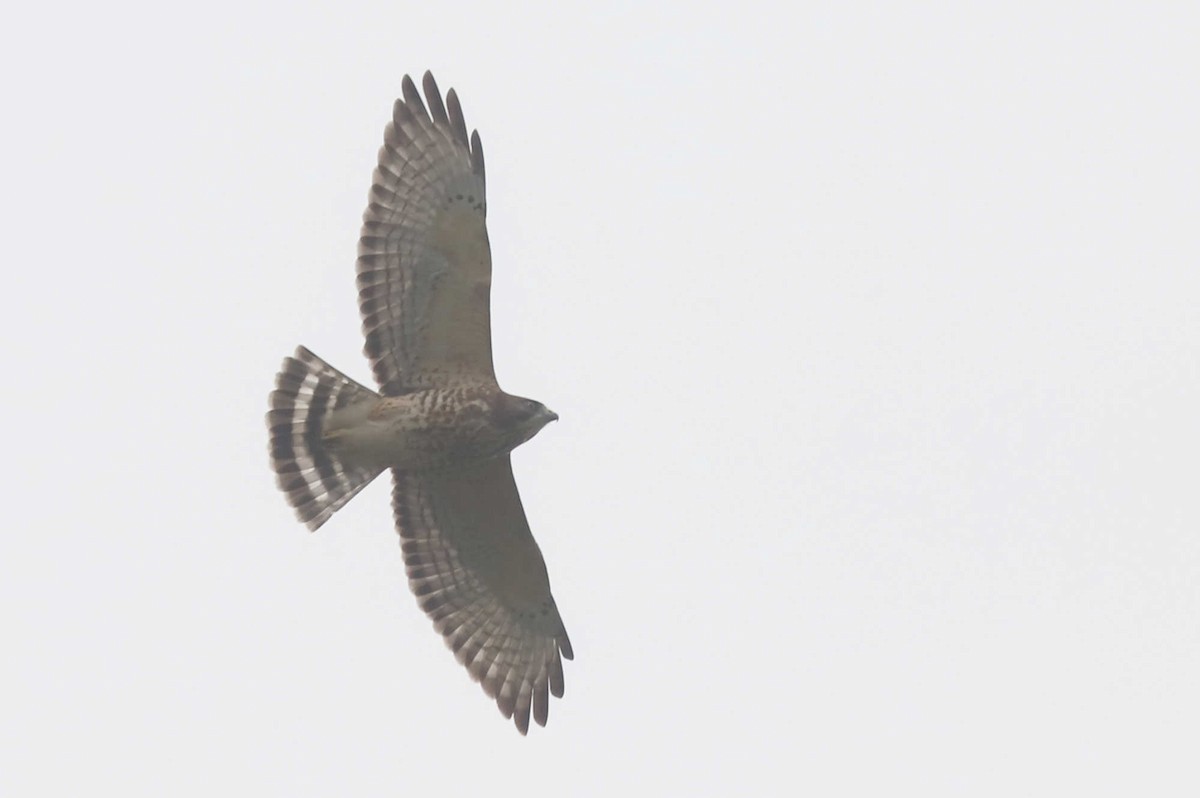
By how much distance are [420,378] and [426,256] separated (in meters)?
0.86

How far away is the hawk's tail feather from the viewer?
16.0 m

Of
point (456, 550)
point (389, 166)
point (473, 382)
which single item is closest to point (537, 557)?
point (456, 550)

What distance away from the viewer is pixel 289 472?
637 inches

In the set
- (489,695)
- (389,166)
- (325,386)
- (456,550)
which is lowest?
(489,695)

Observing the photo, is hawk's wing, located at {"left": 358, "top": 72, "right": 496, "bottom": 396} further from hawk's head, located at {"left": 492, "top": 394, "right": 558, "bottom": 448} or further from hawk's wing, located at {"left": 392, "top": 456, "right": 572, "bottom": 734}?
Result: hawk's wing, located at {"left": 392, "top": 456, "right": 572, "bottom": 734}

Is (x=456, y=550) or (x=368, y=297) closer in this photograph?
(x=368, y=297)

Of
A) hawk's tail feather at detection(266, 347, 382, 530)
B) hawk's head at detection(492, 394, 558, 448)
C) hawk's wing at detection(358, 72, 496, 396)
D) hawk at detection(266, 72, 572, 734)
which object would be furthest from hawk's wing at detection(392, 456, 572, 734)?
hawk's wing at detection(358, 72, 496, 396)

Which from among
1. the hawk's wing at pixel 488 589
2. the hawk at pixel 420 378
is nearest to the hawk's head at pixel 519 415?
the hawk at pixel 420 378

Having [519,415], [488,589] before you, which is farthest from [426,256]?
[488,589]

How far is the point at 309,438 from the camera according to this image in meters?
16.1

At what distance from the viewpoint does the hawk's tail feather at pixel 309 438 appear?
52.6 ft

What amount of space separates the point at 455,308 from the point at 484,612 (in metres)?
2.67

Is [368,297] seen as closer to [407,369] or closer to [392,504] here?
[407,369]

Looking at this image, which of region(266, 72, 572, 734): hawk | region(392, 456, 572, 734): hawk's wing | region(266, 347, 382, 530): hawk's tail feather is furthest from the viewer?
region(392, 456, 572, 734): hawk's wing
